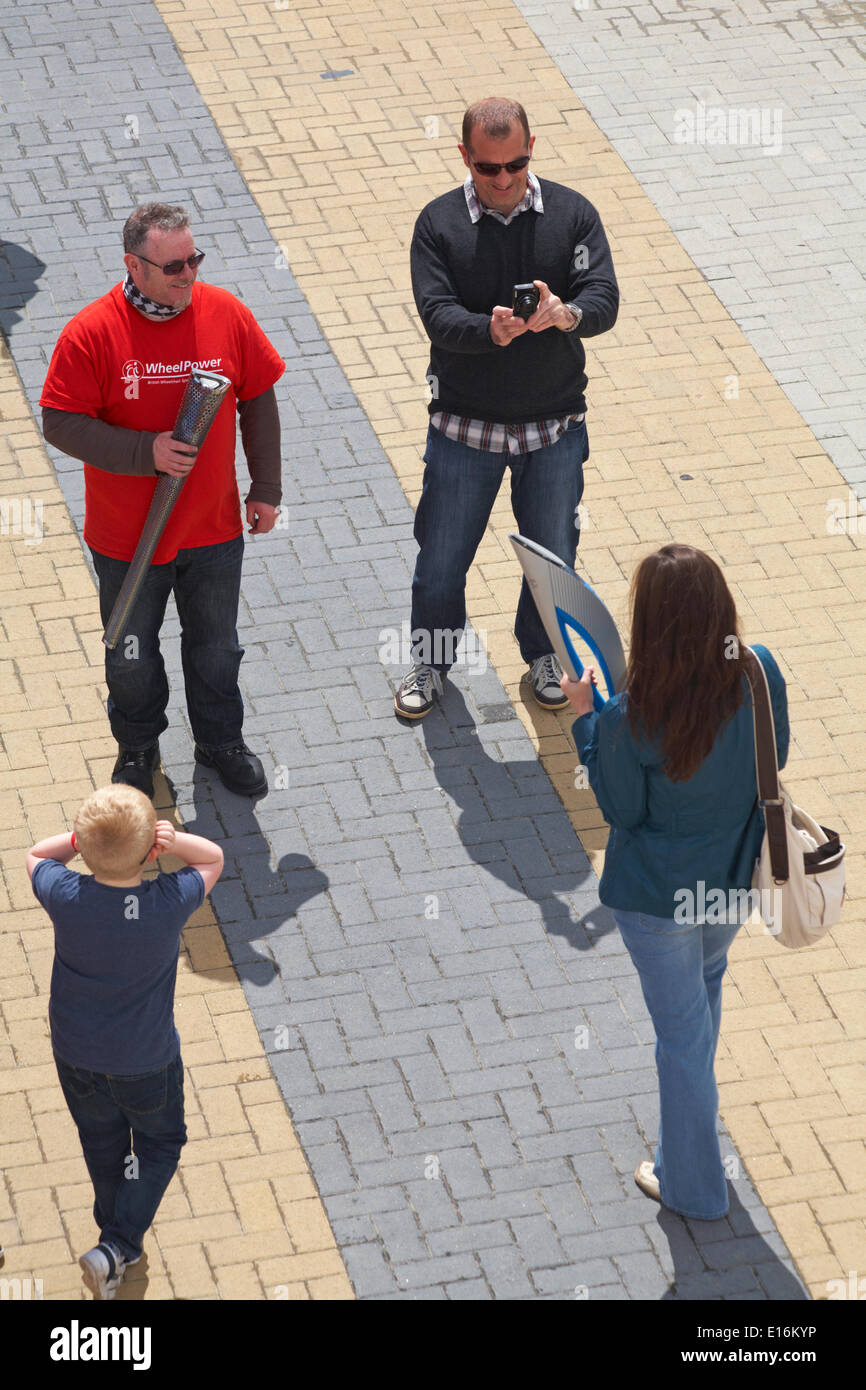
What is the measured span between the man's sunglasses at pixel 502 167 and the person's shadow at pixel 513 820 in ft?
6.97

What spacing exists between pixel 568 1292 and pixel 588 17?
9.05m

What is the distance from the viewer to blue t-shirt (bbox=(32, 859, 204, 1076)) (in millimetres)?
4535

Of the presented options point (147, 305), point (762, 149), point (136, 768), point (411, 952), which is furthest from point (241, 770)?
point (762, 149)

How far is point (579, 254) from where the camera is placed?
6324mm

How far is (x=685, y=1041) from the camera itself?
5.02 meters

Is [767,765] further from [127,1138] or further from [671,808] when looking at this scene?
[127,1138]

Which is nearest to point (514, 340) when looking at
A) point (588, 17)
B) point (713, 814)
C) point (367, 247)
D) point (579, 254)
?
point (579, 254)

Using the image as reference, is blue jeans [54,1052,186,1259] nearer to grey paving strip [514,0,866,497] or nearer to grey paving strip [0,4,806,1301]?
grey paving strip [0,4,806,1301]

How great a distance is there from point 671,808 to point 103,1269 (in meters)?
2.08

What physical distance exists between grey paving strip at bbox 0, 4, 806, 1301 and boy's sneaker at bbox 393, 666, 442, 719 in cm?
9

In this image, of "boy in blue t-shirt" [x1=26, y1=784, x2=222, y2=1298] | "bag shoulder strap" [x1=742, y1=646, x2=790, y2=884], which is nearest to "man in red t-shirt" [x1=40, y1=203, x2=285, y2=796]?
"boy in blue t-shirt" [x1=26, y1=784, x2=222, y2=1298]

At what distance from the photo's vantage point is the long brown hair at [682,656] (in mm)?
4277

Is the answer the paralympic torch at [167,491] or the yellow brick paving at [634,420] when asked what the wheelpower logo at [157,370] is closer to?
the paralympic torch at [167,491]

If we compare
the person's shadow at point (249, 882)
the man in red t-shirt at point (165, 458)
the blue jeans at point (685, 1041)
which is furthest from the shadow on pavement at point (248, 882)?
the blue jeans at point (685, 1041)
